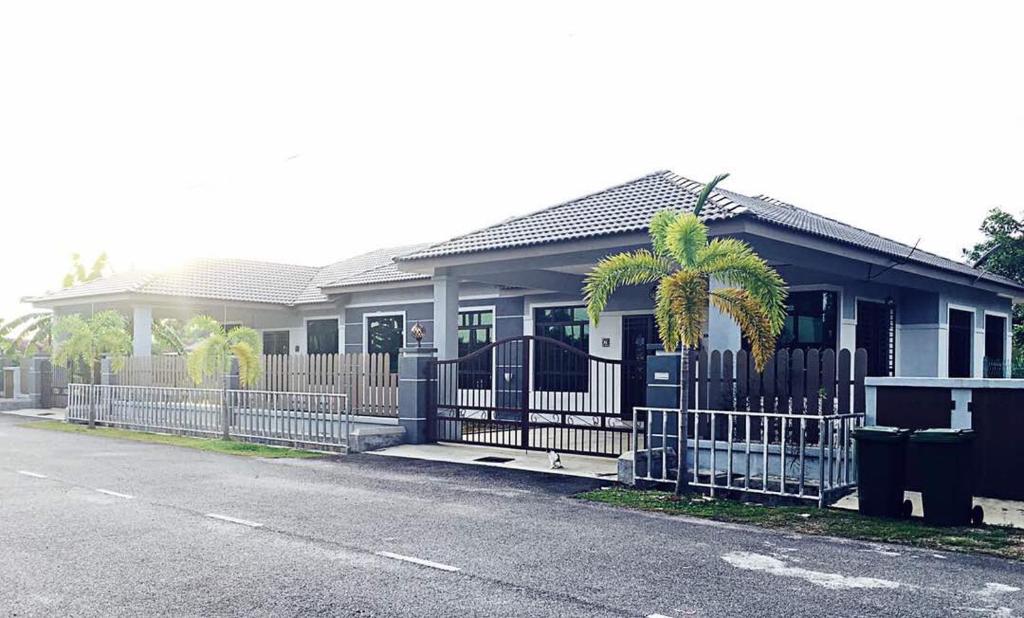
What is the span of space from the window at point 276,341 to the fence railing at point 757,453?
20.6m

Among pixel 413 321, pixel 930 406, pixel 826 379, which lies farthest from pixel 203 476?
pixel 413 321

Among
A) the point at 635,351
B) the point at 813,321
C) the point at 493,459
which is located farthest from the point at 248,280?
the point at 813,321

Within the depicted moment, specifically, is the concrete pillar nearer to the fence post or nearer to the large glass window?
the fence post

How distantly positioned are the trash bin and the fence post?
505 inches

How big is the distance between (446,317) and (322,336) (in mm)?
12050

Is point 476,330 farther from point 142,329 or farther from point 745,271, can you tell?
point 745,271

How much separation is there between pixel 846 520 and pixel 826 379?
1925 mm

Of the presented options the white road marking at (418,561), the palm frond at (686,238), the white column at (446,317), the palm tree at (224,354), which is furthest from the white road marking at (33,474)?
the palm frond at (686,238)

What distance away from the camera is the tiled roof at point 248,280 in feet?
84.3

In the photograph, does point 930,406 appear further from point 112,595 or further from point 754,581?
point 112,595

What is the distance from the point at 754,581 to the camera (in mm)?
6492

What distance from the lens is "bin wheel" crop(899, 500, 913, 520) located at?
9016 millimetres

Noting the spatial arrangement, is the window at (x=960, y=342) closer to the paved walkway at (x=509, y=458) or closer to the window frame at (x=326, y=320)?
the paved walkway at (x=509, y=458)

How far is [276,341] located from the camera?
29.7m
